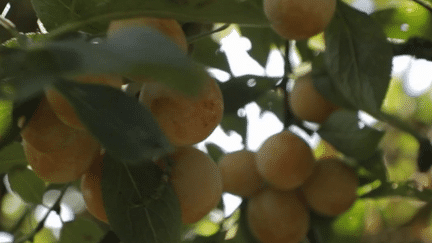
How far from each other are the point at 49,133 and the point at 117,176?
0.23ft

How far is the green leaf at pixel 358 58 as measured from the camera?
58 cm

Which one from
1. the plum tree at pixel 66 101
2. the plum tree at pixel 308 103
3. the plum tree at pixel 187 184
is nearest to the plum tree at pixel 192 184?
the plum tree at pixel 187 184

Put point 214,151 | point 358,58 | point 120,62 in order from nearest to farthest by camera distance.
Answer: point 120,62
point 358,58
point 214,151

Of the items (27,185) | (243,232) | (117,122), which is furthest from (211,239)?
(117,122)

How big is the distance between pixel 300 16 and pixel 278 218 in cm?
35

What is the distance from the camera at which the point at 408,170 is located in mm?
1143

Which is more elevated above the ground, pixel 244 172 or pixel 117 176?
pixel 117 176

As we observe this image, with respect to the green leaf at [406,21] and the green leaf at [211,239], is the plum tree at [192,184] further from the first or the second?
the green leaf at [406,21]

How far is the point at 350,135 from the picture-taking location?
76cm

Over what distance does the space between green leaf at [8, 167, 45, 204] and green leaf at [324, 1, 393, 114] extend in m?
0.45

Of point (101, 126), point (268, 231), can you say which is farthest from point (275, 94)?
point (101, 126)

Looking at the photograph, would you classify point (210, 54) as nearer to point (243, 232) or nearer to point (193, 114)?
point (243, 232)

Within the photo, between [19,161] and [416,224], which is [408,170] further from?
[19,161]

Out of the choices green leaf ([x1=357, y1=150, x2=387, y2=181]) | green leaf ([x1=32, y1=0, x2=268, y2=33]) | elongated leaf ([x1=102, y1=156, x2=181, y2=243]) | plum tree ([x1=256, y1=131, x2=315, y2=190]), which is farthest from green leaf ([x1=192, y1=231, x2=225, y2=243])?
green leaf ([x1=32, y1=0, x2=268, y2=33])
